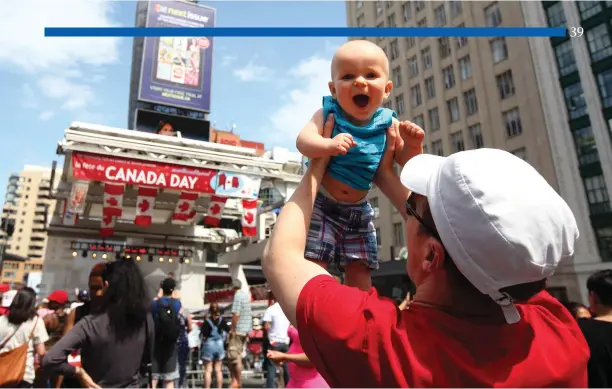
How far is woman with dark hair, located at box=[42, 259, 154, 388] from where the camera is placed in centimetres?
242

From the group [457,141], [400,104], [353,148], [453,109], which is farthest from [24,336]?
[400,104]

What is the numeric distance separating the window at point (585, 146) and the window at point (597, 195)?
102cm

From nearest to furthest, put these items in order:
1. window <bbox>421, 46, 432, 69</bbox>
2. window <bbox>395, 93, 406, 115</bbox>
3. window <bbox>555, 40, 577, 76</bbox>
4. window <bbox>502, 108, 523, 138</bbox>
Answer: window <bbox>555, 40, 577, 76</bbox> → window <bbox>502, 108, 523, 138</bbox> → window <bbox>421, 46, 432, 69</bbox> → window <bbox>395, 93, 406, 115</bbox>

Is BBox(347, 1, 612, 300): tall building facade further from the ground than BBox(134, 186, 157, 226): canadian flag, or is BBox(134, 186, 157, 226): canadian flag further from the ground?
BBox(347, 1, 612, 300): tall building facade

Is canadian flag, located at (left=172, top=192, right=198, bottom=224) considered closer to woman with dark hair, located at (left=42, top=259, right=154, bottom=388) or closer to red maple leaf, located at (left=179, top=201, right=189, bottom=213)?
red maple leaf, located at (left=179, top=201, right=189, bottom=213)

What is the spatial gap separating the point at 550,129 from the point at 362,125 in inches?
1021

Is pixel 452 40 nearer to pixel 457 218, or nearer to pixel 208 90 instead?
pixel 208 90

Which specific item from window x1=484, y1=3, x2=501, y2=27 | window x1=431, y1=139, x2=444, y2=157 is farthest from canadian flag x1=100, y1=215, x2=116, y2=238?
window x1=484, y1=3, x2=501, y2=27

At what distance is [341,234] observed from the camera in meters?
1.81

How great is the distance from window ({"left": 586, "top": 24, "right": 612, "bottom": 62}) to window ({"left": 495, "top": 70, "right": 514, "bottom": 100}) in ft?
14.6

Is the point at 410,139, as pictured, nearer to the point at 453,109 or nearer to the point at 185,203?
the point at 185,203

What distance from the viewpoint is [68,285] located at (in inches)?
809

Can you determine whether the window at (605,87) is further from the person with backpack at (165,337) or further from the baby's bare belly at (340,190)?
the baby's bare belly at (340,190)

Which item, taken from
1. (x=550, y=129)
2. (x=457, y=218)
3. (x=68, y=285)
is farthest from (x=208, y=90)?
(x=457, y=218)
